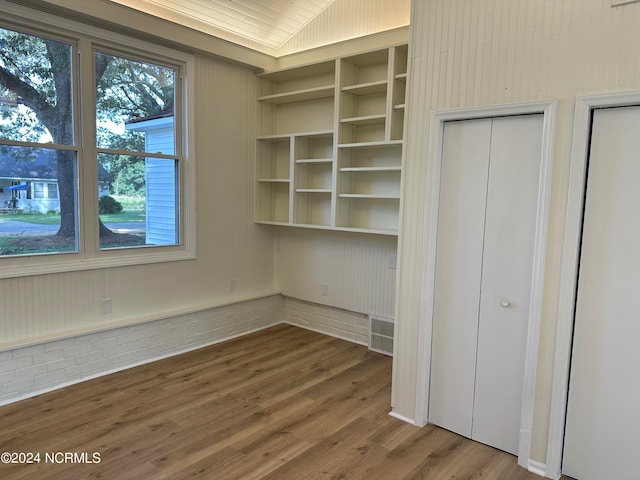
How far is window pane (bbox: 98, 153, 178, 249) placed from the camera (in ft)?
11.7

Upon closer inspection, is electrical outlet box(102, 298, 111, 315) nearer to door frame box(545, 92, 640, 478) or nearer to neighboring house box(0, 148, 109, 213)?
neighboring house box(0, 148, 109, 213)

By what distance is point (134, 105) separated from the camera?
368 centimetres

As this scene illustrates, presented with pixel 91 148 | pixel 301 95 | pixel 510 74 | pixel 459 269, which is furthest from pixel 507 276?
pixel 91 148

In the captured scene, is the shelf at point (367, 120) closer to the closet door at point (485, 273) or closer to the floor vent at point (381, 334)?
the closet door at point (485, 273)

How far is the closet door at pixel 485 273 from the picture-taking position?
2.42m

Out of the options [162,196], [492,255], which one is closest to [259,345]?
[162,196]

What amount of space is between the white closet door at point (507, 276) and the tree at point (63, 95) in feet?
9.44

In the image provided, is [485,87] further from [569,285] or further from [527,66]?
[569,285]

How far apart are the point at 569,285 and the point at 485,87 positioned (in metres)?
1.17

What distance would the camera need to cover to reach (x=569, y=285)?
2242 millimetres

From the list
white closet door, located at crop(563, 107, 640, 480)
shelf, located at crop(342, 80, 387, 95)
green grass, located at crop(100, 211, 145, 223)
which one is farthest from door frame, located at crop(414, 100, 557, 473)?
green grass, located at crop(100, 211, 145, 223)

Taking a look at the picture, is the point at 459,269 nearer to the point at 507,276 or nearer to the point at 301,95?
the point at 507,276

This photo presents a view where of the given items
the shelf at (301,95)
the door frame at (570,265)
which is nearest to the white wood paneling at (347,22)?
the shelf at (301,95)

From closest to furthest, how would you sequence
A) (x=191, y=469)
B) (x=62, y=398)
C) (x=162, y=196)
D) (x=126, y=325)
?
(x=191, y=469) → (x=62, y=398) → (x=126, y=325) → (x=162, y=196)
